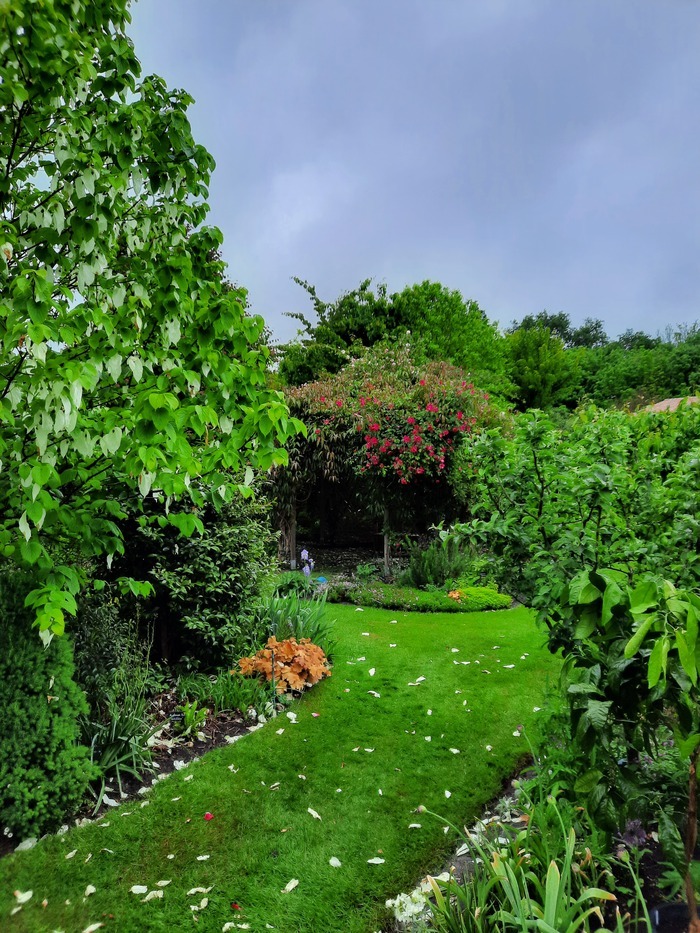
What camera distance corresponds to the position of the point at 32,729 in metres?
2.54

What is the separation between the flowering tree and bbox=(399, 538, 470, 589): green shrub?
2.55ft

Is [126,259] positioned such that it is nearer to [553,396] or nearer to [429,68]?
[429,68]

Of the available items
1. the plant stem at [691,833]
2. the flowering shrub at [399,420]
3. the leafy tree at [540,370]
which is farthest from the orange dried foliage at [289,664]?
the leafy tree at [540,370]

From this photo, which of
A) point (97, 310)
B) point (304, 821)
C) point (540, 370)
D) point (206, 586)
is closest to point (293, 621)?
point (206, 586)

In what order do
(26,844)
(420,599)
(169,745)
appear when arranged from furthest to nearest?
1. (420,599)
2. (169,745)
3. (26,844)

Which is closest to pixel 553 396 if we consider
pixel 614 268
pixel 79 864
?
pixel 614 268

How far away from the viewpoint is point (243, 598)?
437cm

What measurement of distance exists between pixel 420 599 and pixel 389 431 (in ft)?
9.87

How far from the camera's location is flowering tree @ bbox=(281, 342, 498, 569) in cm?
891

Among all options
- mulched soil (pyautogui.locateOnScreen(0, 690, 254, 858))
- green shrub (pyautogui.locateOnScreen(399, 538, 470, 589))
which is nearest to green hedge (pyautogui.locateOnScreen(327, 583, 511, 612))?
green shrub (pyautogui.locateOnScreen(399, 538, 470, 589))

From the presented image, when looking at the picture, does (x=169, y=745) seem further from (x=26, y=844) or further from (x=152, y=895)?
(x=152, y=895)

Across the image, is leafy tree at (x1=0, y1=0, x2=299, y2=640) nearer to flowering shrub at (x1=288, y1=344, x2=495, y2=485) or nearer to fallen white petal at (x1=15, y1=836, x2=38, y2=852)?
fallen white petal at (x1=15, y1=836, x2=38, y2=852)

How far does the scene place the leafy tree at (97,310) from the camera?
2.01 m

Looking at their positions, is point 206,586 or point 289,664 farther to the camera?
point 289,664
